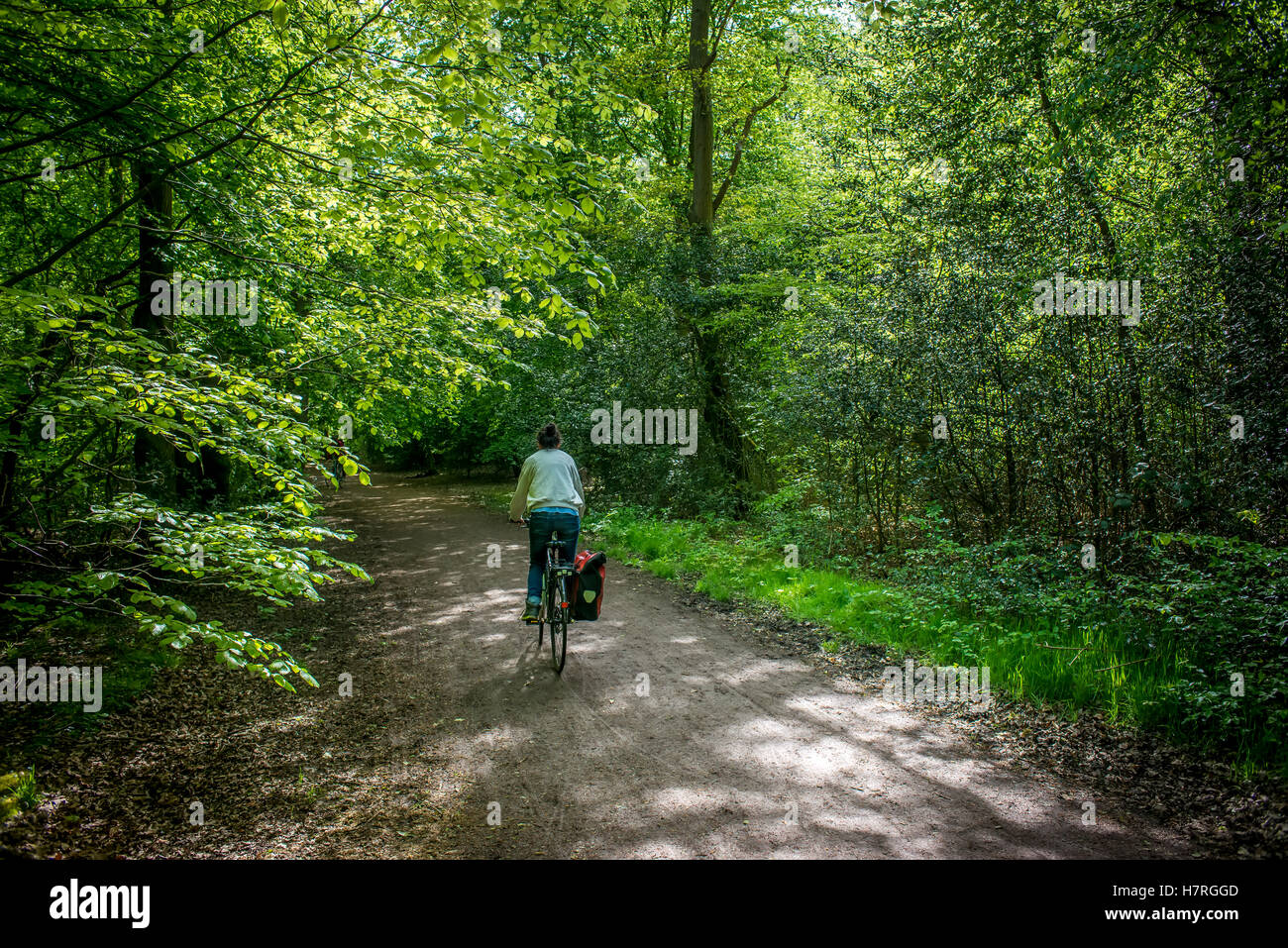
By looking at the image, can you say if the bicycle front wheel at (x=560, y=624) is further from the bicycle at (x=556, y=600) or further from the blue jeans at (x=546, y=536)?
the blue jeans at (x=546, y=536)

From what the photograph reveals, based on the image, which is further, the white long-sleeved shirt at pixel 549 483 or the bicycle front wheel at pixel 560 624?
the white long-sleeved shirt at pixel 549 483

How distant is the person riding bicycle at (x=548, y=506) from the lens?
6.93 m

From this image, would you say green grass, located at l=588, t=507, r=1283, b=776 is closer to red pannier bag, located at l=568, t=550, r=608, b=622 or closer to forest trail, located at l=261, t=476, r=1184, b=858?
forest trail, located at l=261, t=476, r=1184, b=858

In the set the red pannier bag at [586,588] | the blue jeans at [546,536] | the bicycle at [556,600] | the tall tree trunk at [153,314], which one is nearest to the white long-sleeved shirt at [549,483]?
the blue jeans at [546,536]

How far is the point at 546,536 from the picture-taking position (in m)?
6.97

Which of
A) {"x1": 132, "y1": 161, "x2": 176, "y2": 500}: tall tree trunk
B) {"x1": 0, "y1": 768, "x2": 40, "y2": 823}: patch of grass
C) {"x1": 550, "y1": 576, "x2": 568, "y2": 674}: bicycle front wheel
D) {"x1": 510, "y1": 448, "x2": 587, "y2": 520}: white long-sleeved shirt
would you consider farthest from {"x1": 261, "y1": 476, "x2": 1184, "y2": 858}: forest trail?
{"x1": 132, "y1": 161, "x2": 176, "y2": 500}: tall tree trunk

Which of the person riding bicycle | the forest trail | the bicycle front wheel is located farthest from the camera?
the person riding bicycle

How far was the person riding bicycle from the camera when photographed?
22.7 ft

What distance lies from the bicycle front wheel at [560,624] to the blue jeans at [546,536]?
294mm

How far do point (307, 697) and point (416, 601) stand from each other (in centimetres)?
350

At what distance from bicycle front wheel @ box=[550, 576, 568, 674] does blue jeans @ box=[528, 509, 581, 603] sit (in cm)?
29

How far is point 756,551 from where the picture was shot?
11.1 metres

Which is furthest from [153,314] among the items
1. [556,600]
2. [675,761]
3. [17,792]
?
[675,761]

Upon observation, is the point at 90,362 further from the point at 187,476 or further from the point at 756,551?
the point at 756,551
